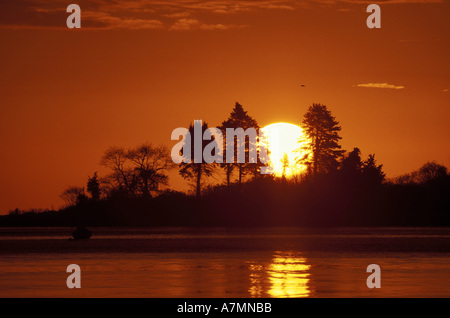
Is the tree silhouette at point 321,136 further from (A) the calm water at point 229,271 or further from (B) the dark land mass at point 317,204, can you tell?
(A) the calm water at point 229,271

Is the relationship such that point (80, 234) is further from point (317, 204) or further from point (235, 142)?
point (235, 142)

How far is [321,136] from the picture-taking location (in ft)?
488

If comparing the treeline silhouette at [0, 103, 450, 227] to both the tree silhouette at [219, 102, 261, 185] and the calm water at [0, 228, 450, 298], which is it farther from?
the calm water at [0, 228, 450, 298]

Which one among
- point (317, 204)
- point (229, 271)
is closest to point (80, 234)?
point (229, 271)

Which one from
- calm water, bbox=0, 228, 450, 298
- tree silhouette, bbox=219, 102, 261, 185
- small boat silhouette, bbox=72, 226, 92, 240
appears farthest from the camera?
tree silhouette, bbox=219, 102, 261, 185

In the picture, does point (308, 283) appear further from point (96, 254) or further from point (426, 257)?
point (96, 254)

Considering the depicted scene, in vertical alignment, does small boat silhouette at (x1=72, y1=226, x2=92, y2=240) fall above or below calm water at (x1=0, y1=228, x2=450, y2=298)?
above

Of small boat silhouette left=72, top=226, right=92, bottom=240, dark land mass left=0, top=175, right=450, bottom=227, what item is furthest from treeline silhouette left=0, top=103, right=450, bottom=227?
small boat silhouette left=72, top=226, right=92, bottom=240

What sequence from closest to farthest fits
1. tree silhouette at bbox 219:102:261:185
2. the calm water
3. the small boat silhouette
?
the calm water < the small boat silhouette < tree silhouette at bbox 219:102:261:185

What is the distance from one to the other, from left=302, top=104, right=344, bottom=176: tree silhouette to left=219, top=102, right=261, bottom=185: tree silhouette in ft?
29.7

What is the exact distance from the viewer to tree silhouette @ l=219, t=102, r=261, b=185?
5733 inches
